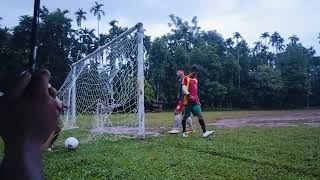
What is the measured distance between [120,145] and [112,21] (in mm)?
51580

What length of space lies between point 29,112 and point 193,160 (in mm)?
5281

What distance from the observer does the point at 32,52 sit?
101 cm

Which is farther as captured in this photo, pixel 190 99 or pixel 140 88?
pixel 190 99

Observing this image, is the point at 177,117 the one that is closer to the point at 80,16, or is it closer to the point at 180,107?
the point at 180,107

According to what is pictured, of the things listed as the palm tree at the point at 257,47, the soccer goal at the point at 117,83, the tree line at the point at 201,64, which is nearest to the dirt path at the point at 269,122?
the soccer goal at the point at 117,83

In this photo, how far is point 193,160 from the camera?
6.06 metres

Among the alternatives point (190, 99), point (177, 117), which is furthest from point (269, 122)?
point (190, 99)

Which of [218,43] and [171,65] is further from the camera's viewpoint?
[218,43]

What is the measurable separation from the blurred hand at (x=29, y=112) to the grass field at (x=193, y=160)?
403cm

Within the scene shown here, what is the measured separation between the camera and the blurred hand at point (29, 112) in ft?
3.05

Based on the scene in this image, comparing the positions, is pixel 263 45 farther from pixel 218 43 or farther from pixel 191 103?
pixel 191 103

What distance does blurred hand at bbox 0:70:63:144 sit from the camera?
3.05ft

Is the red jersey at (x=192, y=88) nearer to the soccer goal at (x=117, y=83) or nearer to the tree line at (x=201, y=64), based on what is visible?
the soccer goal at (x=117, y=83)

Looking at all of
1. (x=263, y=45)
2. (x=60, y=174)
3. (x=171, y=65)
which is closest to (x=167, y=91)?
(x=171, y=65)
